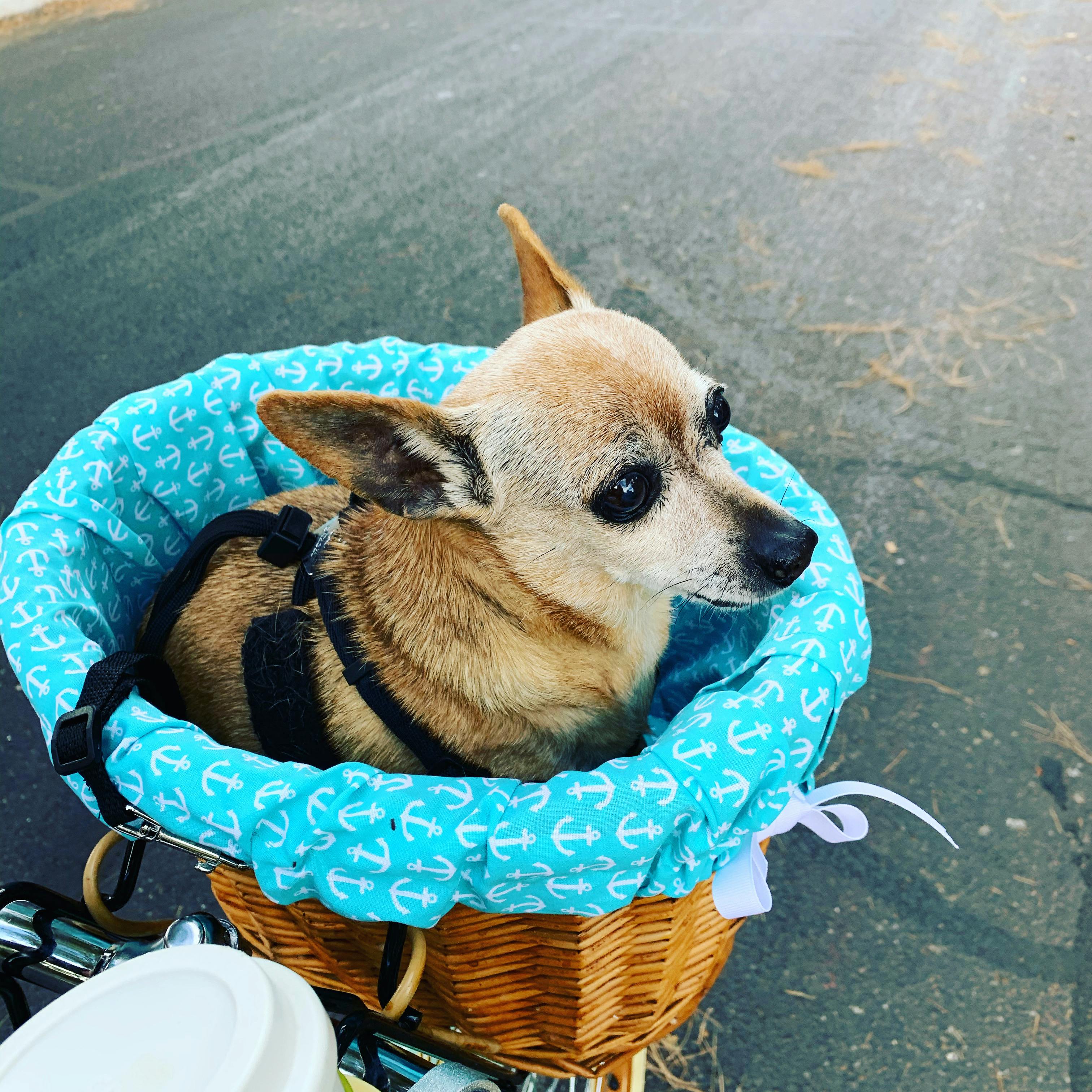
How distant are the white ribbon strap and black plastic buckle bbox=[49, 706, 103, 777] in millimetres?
692

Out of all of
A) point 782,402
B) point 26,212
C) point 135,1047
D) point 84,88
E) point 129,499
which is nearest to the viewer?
point 135,1047

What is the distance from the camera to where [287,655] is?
143 centimetres

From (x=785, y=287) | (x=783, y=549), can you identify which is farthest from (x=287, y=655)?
(x=785, y=287)

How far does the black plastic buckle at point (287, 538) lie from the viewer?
4.94ft

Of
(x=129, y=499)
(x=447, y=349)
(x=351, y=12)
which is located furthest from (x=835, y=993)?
(x=351, y=12)

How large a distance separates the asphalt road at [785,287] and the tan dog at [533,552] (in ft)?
2.60

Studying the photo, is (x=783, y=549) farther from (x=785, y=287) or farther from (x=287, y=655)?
(x=785, y=287)

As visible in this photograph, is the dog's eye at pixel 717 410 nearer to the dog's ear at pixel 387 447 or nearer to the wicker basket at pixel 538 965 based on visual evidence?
the dog's ear at pixel 387 447

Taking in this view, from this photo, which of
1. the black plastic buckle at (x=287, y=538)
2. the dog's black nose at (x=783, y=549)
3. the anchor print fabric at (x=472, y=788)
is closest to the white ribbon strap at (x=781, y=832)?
the anchor print fabric at (x=472, y=788)

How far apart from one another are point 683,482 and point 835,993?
3.60ft

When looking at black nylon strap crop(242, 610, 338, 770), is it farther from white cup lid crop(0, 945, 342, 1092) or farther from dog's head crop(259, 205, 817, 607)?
white cup lid crop(0, 945, 342, 1092)

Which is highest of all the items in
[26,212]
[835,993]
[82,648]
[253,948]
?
[26,212]

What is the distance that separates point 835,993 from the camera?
1.83m

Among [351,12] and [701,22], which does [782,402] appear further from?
[351,12]
